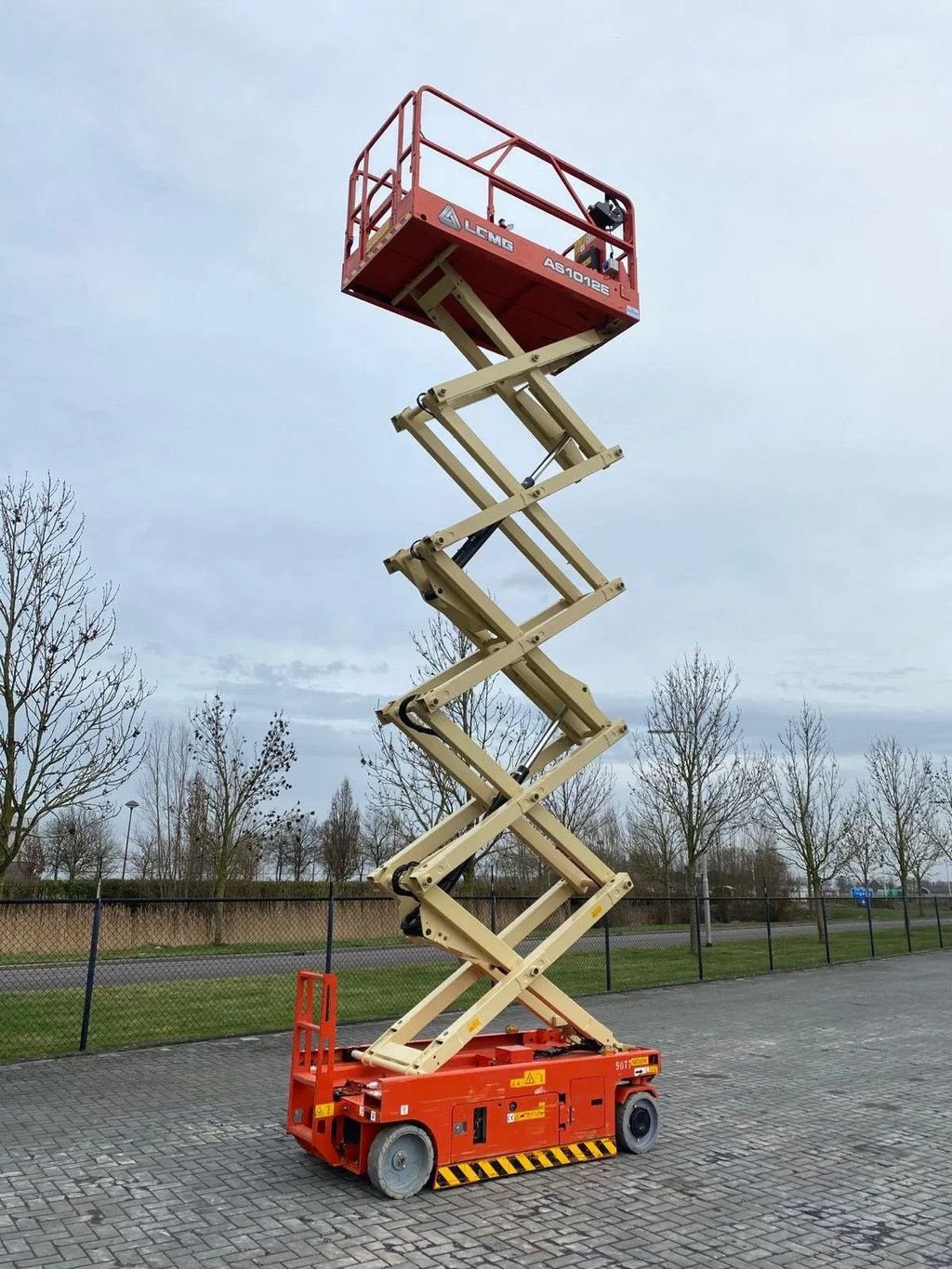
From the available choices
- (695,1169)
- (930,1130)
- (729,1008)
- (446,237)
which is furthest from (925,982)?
(446,237)

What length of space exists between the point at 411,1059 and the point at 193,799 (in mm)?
33257

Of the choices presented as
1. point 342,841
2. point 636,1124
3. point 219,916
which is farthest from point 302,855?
point 636,1124

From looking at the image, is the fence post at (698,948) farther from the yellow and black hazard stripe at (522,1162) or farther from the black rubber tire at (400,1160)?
the black rubber tire at (400,1160)

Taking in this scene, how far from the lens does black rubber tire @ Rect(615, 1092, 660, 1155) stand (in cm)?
605

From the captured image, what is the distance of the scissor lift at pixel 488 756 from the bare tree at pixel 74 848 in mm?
24395

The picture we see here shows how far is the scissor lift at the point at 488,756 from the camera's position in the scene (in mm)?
5430

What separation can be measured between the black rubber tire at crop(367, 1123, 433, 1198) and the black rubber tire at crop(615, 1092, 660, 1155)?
1462 millimetres

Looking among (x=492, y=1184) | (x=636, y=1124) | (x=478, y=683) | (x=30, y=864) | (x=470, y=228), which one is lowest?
(x=492, y=1184)

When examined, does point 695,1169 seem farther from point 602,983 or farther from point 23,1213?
point 602,983

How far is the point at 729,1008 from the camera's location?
43.9 feet

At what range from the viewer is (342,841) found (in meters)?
56.3

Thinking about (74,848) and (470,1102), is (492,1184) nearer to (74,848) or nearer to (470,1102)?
(470,1102)

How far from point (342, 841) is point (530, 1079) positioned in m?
52.4

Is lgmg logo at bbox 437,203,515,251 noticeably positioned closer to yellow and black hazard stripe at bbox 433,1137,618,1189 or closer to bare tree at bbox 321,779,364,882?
yellow and black hazard stripe at bbox 433,1137,618,1189
